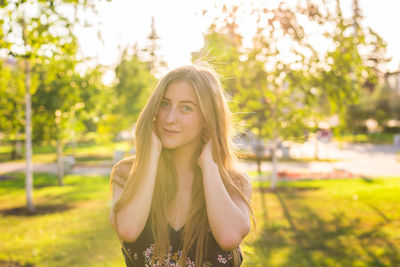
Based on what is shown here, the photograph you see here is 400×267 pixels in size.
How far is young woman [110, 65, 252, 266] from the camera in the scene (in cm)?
208

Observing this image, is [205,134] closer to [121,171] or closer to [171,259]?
[121,171]

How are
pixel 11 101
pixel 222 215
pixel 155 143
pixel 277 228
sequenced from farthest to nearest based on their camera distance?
1. pixel 11 101
2. pixel 277 228
3. pixel 155 143
4. pixel 222 215

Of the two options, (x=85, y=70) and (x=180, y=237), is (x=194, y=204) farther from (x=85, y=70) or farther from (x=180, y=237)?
(x=85, y=70)

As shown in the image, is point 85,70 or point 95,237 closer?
point 95,237

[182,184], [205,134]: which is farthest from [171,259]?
[205,134]

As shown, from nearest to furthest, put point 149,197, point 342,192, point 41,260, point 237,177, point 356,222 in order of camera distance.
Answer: point 149,197
point 237,177
point 41,260
point 356,222
point 342,192

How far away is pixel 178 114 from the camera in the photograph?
2.24 metres

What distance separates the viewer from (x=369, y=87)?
33625mm

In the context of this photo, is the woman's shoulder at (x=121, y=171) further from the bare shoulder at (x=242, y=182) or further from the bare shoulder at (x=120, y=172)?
the bare shoulder at (x=242, y=182)

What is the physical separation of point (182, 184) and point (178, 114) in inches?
18.1

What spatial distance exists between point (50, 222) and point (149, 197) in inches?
322

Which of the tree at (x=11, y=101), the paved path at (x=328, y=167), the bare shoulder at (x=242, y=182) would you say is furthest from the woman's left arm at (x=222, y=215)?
the paved path at (x=328, y=167)

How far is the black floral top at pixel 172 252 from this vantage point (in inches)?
83.8

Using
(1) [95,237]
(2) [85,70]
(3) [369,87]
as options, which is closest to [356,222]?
(1) [95,237]
